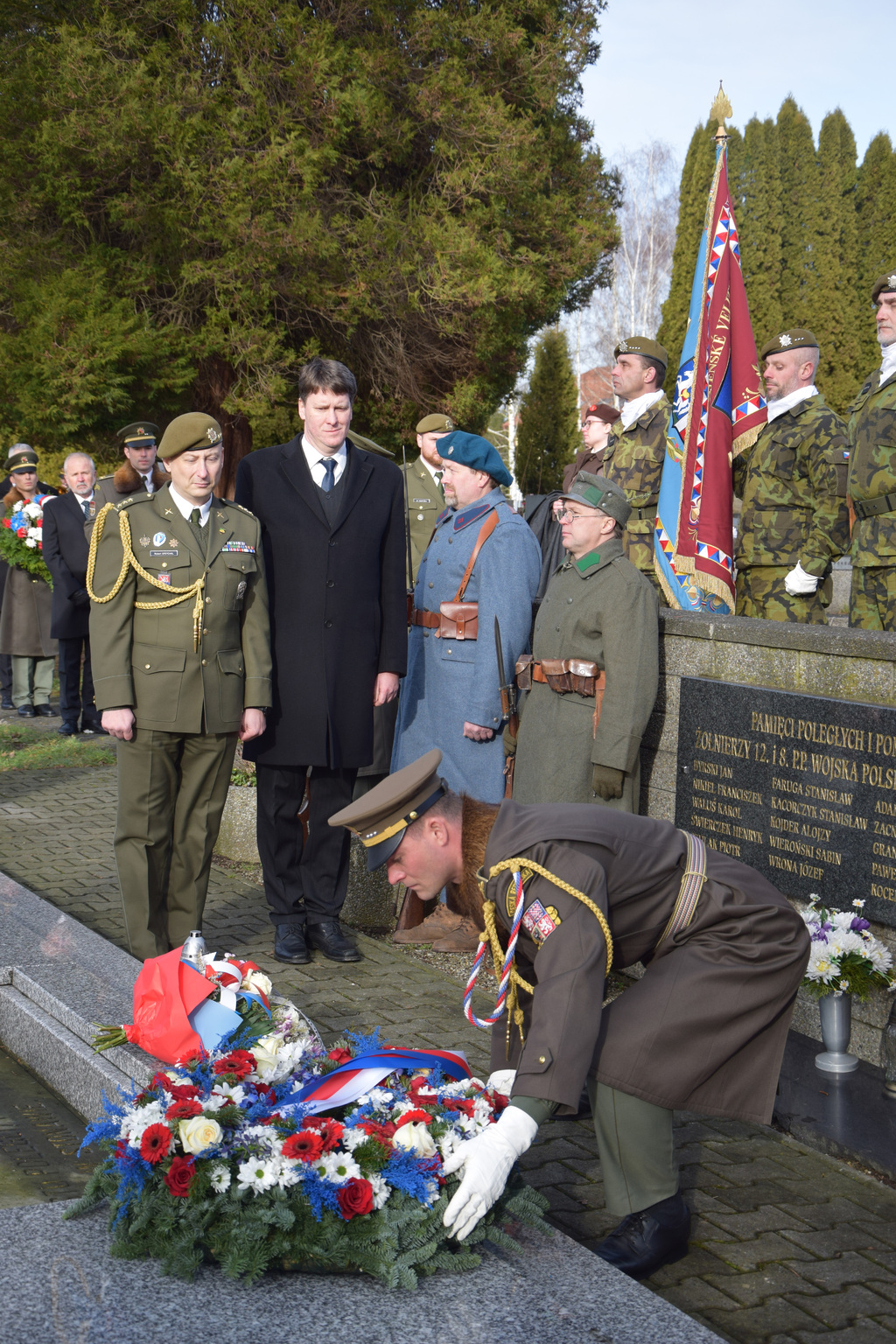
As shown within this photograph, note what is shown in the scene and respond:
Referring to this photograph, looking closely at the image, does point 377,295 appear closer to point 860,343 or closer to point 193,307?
point 193,307

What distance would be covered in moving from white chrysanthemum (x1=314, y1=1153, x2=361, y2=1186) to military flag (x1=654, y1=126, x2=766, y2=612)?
13.5ft

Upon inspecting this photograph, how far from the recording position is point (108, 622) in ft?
16.1

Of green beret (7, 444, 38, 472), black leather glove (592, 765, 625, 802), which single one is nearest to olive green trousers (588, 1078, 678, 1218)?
black leather glove (592, 765, 625, 802)

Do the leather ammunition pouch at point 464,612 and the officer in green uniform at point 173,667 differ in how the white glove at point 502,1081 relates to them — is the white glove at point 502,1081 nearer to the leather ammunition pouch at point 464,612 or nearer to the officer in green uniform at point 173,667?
the officer in green uniform at point 173,667

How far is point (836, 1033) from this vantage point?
4191 millimetres

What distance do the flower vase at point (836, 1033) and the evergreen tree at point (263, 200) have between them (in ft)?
40.7

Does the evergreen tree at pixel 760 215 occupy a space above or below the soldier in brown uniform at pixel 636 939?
above

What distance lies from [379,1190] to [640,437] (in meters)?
4.91

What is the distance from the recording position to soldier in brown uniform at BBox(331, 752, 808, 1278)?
286 cm

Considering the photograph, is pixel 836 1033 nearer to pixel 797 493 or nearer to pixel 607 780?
pixel 607 780

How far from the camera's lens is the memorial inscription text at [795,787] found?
4250mm

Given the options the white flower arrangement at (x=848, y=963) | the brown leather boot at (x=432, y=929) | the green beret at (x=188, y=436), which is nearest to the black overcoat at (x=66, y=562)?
the brown leather boot at (x=432, y=929)

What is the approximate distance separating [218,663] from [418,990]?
144 centimetres

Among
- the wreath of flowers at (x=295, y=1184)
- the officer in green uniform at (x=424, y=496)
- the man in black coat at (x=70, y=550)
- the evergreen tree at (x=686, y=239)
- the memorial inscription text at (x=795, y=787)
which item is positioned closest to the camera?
→ the wreath of flowers at (x=295, y=1184)
